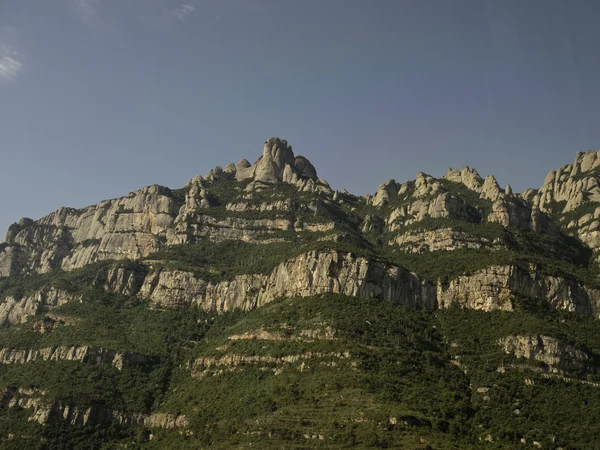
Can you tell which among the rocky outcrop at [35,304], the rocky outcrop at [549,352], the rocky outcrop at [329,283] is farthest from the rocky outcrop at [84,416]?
the rocky outcrop at [549,352]

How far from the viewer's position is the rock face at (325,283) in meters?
156

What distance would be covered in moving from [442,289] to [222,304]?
50.6m

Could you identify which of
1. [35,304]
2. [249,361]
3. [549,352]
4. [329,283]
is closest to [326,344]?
[249,361]

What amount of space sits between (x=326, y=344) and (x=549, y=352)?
125 feet

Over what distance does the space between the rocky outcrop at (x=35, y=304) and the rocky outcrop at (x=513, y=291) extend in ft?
295

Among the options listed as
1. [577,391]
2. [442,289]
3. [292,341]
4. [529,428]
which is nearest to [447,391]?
[529,428]

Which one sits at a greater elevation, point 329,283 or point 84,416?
point 329,283

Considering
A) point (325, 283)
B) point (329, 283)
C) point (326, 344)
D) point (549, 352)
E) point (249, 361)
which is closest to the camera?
point (549, 352)

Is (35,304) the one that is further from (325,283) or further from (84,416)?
(325,283)

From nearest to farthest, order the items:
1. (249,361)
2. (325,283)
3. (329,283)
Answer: (249,361) < (329,283) < (325,283)

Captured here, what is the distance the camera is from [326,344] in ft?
435

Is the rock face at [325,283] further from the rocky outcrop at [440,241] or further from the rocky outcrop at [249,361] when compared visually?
the rocky outcrop at [440,241]

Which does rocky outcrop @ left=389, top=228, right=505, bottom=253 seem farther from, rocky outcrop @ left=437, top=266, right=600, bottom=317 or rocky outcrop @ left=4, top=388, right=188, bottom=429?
rocky outcrop @ left=4, top=388, right=188, bottom=429

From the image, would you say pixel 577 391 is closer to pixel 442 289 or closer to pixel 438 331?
pixel 438 331
